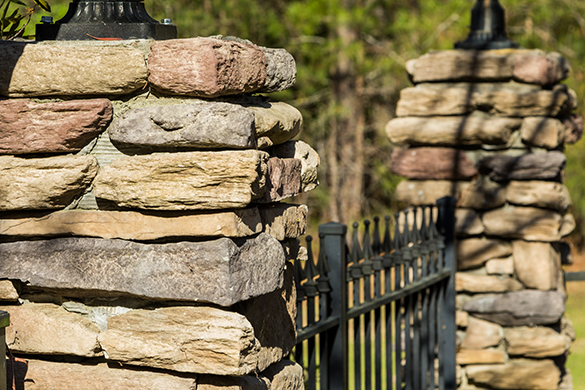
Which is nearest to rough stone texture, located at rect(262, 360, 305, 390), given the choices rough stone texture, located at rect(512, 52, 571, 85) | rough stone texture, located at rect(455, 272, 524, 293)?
rough stone texture, located at rect(455, 272, 524, 293)

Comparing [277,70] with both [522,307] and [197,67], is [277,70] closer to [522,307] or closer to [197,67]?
[197,67]

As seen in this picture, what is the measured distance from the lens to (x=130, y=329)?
5.89 feet

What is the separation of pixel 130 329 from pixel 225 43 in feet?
2.55

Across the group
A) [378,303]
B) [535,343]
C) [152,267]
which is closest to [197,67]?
[152,267]

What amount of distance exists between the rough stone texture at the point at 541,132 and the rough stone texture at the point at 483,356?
134 cm

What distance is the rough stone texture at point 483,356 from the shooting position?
4414 millimetres

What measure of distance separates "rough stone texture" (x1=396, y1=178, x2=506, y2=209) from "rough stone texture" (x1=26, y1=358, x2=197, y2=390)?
9.79ft

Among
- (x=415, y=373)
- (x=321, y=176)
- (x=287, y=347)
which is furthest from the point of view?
(x=321, y=176)

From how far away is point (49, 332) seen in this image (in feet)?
6.06

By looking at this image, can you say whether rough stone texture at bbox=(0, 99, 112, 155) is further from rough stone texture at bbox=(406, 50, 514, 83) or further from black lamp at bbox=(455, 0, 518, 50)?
black lamp at bbox=(455, 0, 518, 50)

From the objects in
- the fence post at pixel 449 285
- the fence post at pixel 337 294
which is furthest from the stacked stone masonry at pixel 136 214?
the fence post at pixel 449 285

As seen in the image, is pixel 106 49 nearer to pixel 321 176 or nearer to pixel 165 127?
pixel 165 127

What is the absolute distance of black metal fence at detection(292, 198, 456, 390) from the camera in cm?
266

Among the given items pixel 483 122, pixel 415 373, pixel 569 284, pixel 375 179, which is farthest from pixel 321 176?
pixel 415 373
